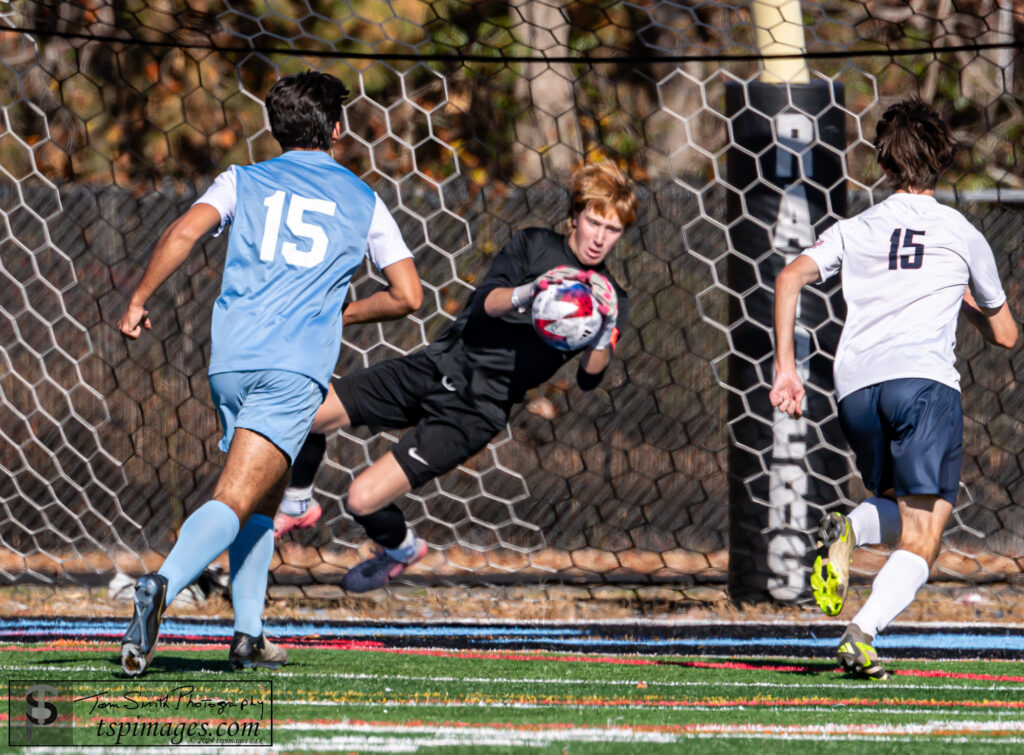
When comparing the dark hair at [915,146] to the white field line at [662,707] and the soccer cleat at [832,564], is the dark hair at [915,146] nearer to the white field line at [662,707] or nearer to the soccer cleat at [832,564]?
the soccer cleat at [832,564]

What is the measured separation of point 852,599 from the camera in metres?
5.55

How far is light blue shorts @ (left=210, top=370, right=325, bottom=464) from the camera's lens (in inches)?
136

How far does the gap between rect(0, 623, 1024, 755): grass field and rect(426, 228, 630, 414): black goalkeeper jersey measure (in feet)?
2.94

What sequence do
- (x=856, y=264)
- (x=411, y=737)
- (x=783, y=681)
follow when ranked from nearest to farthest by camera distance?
(x=411, y=737) → (x=783, y=681) → (x=856, y=264)

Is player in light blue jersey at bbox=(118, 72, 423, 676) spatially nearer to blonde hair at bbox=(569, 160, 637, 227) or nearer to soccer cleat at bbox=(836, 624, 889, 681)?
blonde hair at bbox=(569, 160, 637, 227)

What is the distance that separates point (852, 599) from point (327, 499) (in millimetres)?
2356

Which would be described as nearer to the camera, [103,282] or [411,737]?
[411,737]

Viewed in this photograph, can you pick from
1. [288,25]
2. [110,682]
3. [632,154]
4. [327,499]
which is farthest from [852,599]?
[288,25]

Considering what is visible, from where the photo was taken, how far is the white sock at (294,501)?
4.80 metres

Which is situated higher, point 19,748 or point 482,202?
point 482,202

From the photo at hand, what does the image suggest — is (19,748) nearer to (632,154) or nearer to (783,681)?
(783,681)

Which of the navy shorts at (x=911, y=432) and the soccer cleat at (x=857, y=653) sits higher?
the navy shorts at (x=911, y=432)

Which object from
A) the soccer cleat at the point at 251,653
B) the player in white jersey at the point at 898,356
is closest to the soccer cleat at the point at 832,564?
the player in white jersey at the point at 898,356

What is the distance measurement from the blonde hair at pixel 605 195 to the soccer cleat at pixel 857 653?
1645mm
